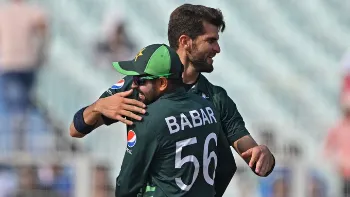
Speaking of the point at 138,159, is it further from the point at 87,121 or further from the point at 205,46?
the point at 205,46

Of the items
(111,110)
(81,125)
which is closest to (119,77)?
(81,125)

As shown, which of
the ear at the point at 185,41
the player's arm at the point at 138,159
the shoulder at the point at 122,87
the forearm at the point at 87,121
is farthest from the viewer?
the ear at the point at 185,41

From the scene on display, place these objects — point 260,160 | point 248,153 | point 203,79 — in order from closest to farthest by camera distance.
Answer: point 260,160 → point 248,153 → point 203,79

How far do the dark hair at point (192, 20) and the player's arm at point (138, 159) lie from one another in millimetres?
736

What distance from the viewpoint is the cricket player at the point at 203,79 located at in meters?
4.88

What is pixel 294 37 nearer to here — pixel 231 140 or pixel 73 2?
pixel 73 2

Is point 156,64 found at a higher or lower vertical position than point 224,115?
higher

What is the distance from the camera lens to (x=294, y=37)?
Result: 1313cm

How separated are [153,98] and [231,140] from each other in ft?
2.23

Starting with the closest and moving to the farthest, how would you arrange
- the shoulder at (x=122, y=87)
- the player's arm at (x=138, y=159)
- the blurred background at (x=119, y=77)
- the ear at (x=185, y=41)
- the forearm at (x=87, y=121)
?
the player's arm at (x=138, y=159), the forearm at (x=87, y=121), the shoulder at (x=122, y=87), the ear at (x=185, y=41), the blurred background at (x=119, y=77)

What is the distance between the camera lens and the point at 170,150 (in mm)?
4516

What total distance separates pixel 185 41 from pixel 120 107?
634 mm

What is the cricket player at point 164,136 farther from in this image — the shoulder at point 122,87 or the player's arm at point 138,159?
the shoulder at point 122,87

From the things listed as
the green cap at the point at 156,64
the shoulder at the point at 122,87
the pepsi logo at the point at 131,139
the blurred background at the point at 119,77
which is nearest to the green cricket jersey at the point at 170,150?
the pepsi logo at the point at 131,139
